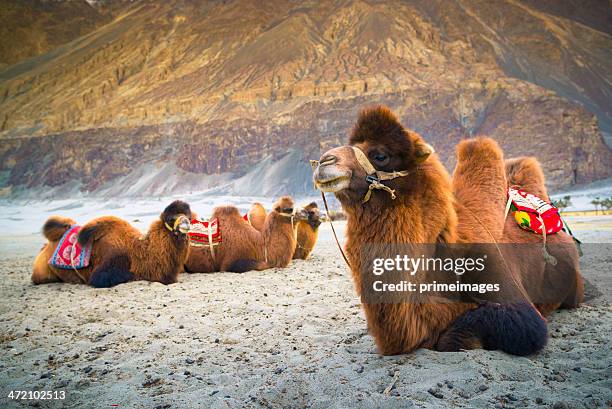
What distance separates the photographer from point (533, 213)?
3109mm

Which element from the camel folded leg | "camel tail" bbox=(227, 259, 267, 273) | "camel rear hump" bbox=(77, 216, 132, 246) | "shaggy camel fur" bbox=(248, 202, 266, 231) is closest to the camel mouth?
the camel folded leg

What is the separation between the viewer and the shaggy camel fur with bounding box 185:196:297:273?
7508 mm

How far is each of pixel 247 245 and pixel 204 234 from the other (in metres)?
0.81

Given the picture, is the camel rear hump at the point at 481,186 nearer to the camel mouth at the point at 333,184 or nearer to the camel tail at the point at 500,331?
the camel tail at the point at 500,331

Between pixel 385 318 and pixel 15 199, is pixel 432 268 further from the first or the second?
pixel 15 199

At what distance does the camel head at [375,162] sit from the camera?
7.59 feet

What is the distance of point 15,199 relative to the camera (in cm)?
5203

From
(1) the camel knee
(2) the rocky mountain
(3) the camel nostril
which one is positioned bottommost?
(1) the camel knee

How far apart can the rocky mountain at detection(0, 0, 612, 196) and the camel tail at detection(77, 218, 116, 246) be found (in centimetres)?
3951

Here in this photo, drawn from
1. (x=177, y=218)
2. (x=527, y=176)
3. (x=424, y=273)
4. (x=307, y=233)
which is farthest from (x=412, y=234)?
(x=307, y=233)

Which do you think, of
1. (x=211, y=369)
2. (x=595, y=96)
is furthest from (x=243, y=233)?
(x=595, y=96)

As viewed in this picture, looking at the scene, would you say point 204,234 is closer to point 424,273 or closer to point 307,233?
point 307,233

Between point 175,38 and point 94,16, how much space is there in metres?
36.9

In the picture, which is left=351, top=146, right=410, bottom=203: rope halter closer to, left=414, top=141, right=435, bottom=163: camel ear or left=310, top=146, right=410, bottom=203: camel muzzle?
left=310, top=146, right=410, bottom=203: camel muzzle
